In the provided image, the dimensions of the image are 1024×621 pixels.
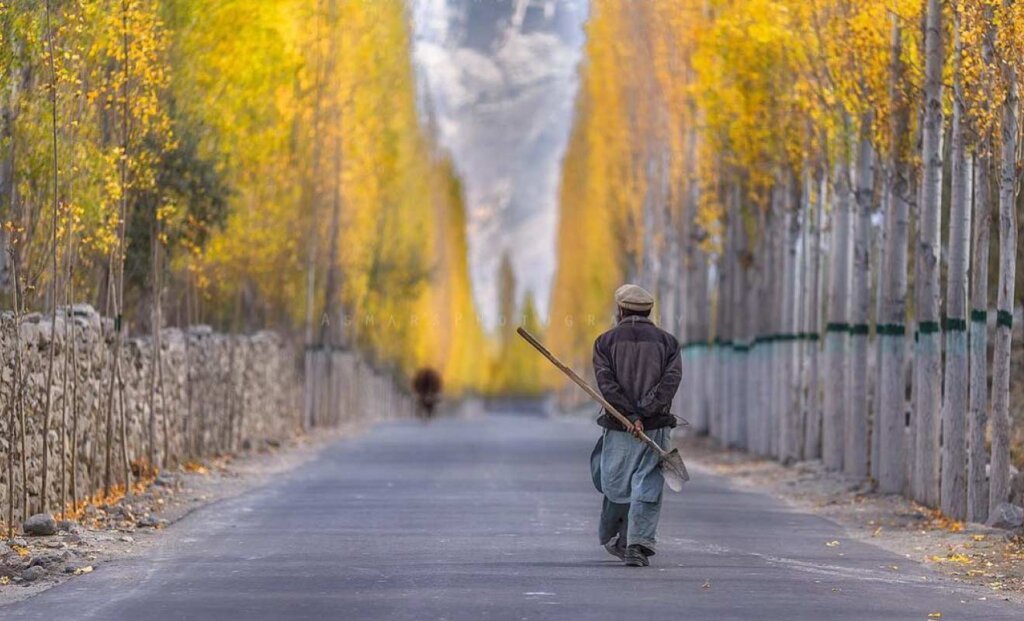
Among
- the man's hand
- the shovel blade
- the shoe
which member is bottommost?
the shoe

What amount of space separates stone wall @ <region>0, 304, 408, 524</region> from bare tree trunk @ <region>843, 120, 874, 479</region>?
8466 millimetres

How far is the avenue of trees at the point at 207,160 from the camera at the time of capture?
18.3 metres

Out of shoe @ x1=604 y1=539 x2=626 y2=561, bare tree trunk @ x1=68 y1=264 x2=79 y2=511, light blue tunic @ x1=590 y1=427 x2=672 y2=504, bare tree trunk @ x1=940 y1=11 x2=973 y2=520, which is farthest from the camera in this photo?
bare tree trunk @ x1=940 y1=11 x2=973 y2=520

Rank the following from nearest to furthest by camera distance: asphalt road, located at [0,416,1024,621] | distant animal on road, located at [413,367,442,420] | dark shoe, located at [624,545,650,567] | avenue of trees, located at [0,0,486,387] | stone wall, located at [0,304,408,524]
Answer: asphalt road, located at [0,416,1024,621] < dark shoe, located at [624,545,650,567] < stone wall, located at [0,304,408,524] < avenue of trees, located at [0,0,486,387] < distant animal on road, located at [413,367,442,420]

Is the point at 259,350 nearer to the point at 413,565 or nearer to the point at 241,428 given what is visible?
the point at 241,428

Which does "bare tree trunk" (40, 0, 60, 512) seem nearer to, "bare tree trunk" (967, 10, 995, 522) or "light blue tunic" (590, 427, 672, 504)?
"light blue tunic" (590, 427, 672, 504)

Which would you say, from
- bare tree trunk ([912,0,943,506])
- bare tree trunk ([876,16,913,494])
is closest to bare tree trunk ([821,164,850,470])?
bare tree trunk ([876,16,913,494])

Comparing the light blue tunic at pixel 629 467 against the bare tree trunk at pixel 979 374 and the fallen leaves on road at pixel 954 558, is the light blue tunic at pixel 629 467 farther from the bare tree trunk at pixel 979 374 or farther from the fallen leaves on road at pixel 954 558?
the bare tree trunk at pixel 979 374

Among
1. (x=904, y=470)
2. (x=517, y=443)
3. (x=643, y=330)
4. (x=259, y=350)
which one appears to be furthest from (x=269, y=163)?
(x=643, y=330)

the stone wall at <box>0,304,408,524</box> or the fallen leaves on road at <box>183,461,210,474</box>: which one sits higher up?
the stone wall at <box>0,304,408,524</box>

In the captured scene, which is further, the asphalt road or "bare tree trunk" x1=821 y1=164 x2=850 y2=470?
"bare tree trunk" x1=821 y1=164 x2=850 y2=470

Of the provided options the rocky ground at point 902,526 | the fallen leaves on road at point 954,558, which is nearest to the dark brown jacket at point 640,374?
the rocky ground at point 902,526

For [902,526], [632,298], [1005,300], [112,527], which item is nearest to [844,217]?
[902,526]

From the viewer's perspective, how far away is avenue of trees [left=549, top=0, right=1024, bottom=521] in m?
19.3
